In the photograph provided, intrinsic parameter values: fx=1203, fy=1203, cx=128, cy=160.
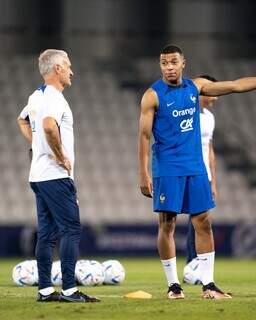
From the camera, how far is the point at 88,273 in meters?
13.3

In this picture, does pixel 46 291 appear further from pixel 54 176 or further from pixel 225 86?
pixel 225 86

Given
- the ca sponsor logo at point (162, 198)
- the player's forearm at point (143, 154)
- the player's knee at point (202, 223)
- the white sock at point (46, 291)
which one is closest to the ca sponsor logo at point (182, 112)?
the player's forearm at point (143, 154)

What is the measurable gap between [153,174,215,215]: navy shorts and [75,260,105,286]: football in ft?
8.85

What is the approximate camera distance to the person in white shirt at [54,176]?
10.4 meters

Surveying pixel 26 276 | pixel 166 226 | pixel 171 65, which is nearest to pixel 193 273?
pixel 26 276

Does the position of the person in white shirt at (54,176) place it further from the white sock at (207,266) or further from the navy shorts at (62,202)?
the white sock at (207,266)

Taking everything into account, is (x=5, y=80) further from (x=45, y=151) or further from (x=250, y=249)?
(x=45, y=151)

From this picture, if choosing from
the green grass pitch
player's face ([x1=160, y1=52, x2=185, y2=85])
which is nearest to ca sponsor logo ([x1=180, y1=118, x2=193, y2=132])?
player's face ([x1=160, y1=52, x2=185, y2=85])

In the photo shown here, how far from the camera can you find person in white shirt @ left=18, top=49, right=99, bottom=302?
10.4 m

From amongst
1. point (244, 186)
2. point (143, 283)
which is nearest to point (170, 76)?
point (143, 283)

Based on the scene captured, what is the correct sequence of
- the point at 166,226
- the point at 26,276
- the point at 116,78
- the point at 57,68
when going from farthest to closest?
the point at 116,78
the point at 26,276
the point at 166,226
the point at 57,68

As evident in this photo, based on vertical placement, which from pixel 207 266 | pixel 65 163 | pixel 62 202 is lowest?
pixel 207 266

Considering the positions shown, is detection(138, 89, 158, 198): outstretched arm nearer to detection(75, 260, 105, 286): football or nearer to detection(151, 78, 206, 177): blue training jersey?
detection(151, 78, 206, 177): blue training jersey

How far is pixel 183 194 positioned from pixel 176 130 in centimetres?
58
